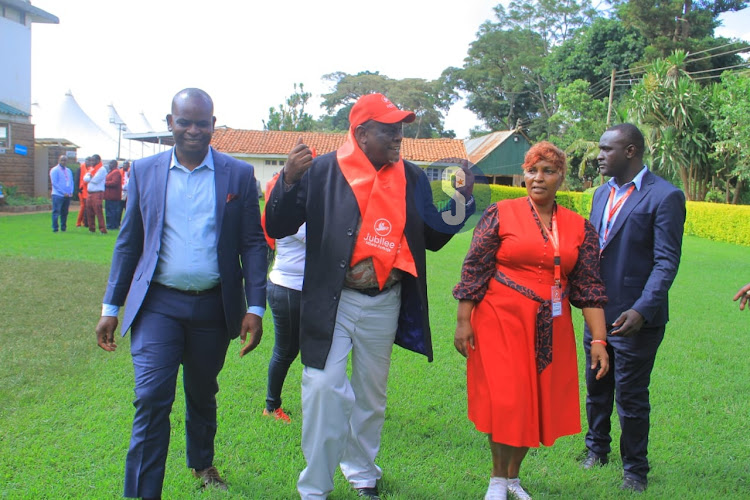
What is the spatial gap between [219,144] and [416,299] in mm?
44243

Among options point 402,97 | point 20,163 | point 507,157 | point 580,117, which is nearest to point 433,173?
point 20,163

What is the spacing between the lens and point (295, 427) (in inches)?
177

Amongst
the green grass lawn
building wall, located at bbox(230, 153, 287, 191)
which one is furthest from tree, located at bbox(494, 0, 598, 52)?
A: the green grass lawn

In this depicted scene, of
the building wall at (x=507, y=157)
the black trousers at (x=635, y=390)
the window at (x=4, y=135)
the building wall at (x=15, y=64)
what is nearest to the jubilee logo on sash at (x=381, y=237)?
the black trousers at (x=635, y=390)

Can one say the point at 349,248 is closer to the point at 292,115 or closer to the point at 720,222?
the point at 720,222

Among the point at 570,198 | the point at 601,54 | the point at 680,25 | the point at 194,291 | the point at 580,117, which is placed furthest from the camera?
the point at 601,54

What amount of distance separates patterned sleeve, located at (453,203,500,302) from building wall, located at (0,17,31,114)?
26.5m

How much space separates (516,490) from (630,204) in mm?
1834

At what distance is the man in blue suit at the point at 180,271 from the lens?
3133 mm

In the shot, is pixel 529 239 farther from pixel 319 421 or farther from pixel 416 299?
pixel 319 421

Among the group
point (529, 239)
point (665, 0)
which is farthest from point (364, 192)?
point (665, 0)

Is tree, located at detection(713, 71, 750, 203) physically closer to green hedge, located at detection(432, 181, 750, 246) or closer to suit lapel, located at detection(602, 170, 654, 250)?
green hedge, located at detection(432, 181, 750, 246)

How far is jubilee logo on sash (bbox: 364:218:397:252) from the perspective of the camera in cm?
324

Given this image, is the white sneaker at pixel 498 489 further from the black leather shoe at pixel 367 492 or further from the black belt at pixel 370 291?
the black belt at pixel 370 291
